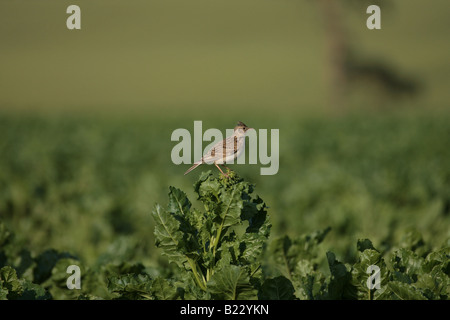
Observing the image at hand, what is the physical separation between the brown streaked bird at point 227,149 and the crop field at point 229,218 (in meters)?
0.07

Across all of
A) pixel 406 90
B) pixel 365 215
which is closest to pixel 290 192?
pixel 365 215

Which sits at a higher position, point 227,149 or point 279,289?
point 227,149

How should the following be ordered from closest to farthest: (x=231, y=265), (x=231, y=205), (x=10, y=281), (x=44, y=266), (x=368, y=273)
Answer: (x=231, y=265) → (x=231, y=205) → (x=368, y=273) → (x=10, y=281) → (x=44, y=266)

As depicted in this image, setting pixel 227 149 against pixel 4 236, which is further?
pixel 4 236

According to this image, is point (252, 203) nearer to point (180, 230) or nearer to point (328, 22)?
point (180, 230)

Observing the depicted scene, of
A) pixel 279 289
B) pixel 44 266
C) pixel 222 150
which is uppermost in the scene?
pixel 222 150

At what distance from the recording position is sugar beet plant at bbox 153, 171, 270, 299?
2125mm

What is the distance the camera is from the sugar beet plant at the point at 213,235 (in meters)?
2.12

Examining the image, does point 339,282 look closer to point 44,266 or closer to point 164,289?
point 164,289

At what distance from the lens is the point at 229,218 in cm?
217

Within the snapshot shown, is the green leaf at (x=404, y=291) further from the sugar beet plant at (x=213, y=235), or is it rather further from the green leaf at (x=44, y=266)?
the green leaf at (x=44, y=266)

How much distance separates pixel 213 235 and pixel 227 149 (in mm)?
376

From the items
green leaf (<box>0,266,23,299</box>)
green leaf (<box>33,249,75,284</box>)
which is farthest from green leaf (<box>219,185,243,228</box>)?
green leaf (<box>33,249,75,284</box>)

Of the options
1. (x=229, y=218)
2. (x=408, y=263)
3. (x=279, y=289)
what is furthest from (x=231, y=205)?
(x=408, y=263)
